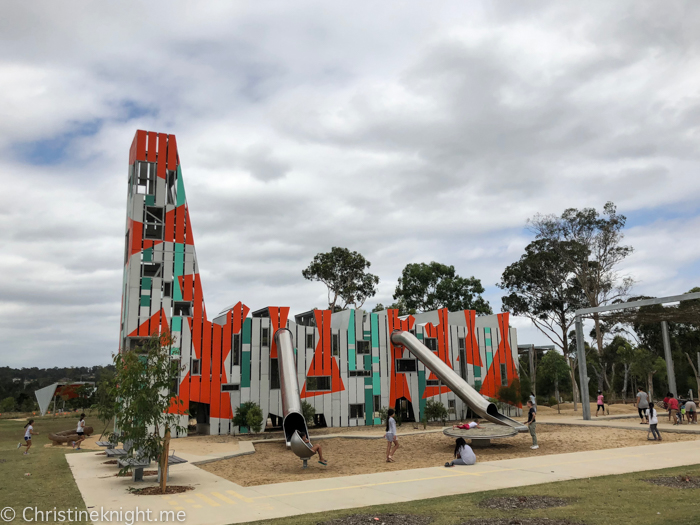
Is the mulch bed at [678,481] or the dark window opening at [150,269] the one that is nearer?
the mulch bed at [678,481]

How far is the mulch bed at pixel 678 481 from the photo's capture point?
10439 mm

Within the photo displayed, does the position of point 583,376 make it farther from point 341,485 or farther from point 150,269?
point 150,269

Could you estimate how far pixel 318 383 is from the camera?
2939 centimetres

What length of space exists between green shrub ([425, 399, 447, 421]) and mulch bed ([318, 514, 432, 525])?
2137cm

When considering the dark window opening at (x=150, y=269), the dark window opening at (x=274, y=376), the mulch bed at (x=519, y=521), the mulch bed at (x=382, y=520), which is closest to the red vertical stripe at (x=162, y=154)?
the dark window opening at (x=150, y=269)

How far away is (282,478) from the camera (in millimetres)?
13719

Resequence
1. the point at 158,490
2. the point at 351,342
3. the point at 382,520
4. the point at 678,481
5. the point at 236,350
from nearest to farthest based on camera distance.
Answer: the point at 382,520 < the point at 678,481 < the point at 158,490 < the point at 236,350 < the point at 351,342

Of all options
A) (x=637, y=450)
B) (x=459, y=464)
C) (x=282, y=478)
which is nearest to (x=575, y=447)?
(x=637, y=450)

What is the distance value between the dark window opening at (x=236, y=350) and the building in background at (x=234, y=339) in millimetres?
51

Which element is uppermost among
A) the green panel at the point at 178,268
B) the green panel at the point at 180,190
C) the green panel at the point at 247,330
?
the green panel at the point at 180,190

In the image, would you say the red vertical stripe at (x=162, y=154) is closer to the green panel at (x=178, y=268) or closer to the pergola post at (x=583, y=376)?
the green panel at (x=178, y=268)

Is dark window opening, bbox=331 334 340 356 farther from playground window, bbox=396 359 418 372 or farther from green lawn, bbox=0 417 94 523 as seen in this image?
green lawn, bbox=0 417 94 523

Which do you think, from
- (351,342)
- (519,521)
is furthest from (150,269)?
(519,521)

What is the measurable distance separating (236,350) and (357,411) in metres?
8.02
